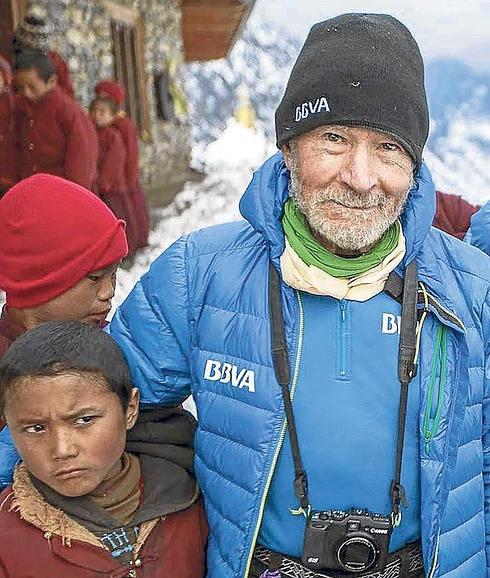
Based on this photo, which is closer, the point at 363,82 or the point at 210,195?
the point at 363,82

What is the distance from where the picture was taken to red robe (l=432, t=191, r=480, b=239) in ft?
10.4

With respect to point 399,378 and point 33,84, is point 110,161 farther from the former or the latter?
point 399,378

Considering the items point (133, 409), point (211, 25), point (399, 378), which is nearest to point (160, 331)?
point (133, 409)

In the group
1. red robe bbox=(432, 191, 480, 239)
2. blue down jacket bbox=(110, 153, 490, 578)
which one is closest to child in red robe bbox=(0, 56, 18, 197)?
red robe bbox=(432, 191, 480, 239)

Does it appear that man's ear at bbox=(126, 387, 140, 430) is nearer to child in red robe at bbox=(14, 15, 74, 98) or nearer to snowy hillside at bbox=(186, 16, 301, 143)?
→ child in red robe at bbox=(14, 15, 74, 98)

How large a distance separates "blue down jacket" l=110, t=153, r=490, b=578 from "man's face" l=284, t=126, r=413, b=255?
0.23ft

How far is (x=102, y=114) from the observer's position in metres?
6.73

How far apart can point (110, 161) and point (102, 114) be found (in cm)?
44

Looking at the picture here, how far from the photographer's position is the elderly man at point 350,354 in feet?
5.04

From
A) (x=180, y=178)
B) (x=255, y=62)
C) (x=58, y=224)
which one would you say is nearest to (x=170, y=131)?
(x=180, y=178)

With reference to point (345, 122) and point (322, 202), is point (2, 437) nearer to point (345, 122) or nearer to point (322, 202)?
point (322, 202)

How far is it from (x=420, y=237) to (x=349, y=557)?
606mm

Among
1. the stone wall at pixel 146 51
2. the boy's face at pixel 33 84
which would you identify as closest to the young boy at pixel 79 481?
the boy's face at pixel 33 84

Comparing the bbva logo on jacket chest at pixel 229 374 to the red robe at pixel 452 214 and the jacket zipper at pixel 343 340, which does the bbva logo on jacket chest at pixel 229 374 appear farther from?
the red robe at pixel 452 214
